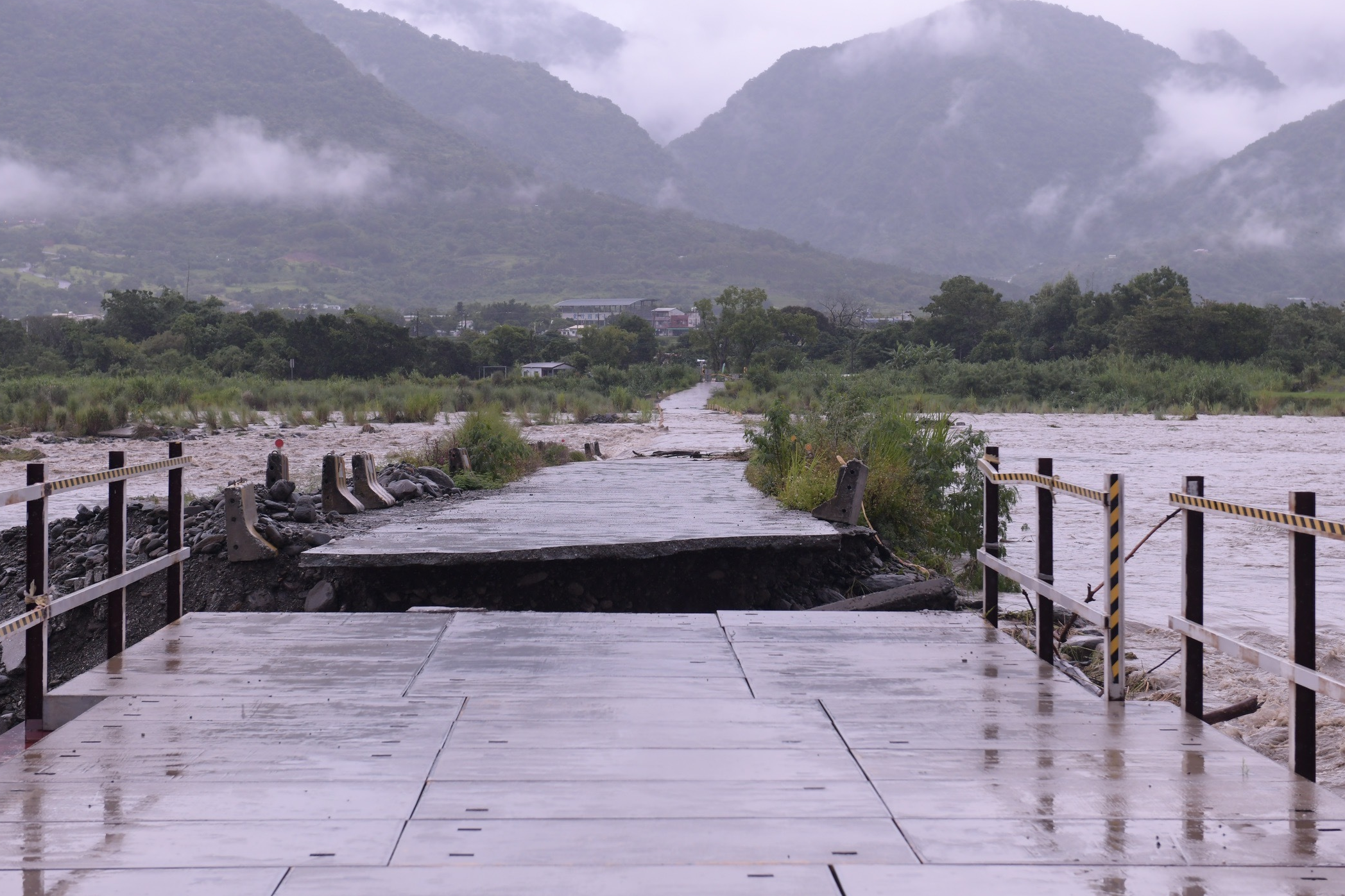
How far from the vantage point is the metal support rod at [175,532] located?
6082 mm

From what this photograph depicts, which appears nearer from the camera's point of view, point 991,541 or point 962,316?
point 991,541

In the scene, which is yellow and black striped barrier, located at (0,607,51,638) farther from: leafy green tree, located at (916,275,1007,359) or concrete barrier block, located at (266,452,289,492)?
leafy green tree, located at (916,275,1007,359)

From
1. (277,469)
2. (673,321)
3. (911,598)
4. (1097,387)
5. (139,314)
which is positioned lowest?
(911,598)

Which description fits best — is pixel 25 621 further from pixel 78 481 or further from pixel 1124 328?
pixel 1124 328

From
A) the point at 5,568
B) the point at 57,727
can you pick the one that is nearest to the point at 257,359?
the point at 5,568

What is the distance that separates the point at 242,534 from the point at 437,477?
4.51 m

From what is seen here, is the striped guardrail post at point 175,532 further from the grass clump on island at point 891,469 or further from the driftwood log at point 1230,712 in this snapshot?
the grass clump on island at point 891,469

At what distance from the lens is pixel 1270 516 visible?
3910mm

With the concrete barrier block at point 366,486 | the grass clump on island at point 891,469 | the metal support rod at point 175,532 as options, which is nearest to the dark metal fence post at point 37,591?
the metal support rod at point 175,532

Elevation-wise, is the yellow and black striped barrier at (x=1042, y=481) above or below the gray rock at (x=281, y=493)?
above

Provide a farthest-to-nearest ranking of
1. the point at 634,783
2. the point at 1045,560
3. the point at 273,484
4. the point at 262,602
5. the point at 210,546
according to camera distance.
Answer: the point at 273,484 → the point at 210,546 → the point at 262,602 → the point at 1045,560 → the point at 634,783

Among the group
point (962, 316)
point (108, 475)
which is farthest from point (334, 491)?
point (962, 316)

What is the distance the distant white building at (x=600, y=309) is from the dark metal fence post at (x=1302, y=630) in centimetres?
15729

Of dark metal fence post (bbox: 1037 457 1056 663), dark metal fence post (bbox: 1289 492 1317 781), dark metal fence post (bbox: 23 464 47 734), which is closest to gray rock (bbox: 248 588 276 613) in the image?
dark metal fence post (bbox: 23 464 47 734)
